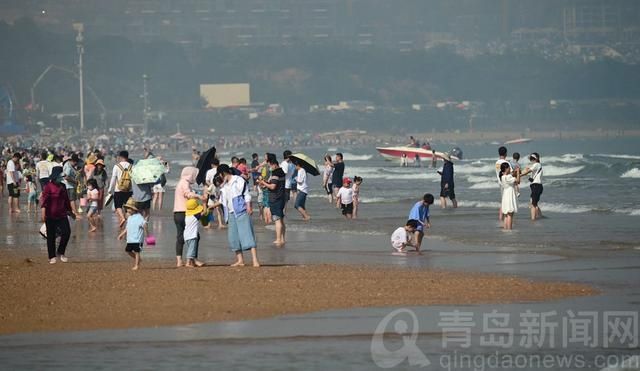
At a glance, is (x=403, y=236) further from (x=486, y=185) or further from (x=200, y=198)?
(x=486, y=185)

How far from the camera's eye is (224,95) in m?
188

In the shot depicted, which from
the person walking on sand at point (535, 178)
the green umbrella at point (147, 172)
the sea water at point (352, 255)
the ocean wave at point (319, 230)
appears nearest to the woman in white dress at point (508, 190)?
the sea water at point (352, 255)

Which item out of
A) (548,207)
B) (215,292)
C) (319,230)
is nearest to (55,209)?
(215,292)

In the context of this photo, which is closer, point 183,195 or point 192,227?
point 192,227

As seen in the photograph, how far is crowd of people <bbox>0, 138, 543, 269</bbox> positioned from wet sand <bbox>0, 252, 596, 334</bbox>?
1.59 feet

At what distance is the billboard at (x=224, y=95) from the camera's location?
184875 mm

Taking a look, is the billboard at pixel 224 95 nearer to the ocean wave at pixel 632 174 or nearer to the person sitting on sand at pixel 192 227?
the ocean wave at pixel 632 174

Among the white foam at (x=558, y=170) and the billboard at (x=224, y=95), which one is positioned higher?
the billboard at (x=224, y=95)

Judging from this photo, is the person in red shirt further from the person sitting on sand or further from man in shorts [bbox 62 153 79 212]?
man in shorts [bbox 62 153 79 212]

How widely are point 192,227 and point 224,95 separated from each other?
16916 centimetres

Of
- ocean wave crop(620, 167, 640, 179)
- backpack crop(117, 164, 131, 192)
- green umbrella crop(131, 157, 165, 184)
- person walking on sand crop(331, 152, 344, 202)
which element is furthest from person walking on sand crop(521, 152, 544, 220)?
ocean wave crop(620, 167, 640, 179)

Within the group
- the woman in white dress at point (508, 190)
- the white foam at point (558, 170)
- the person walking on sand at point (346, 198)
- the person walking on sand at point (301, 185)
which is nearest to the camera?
the woman in white dress at point (508, 190)

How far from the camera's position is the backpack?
78.0 ft

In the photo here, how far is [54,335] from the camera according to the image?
559 inches
